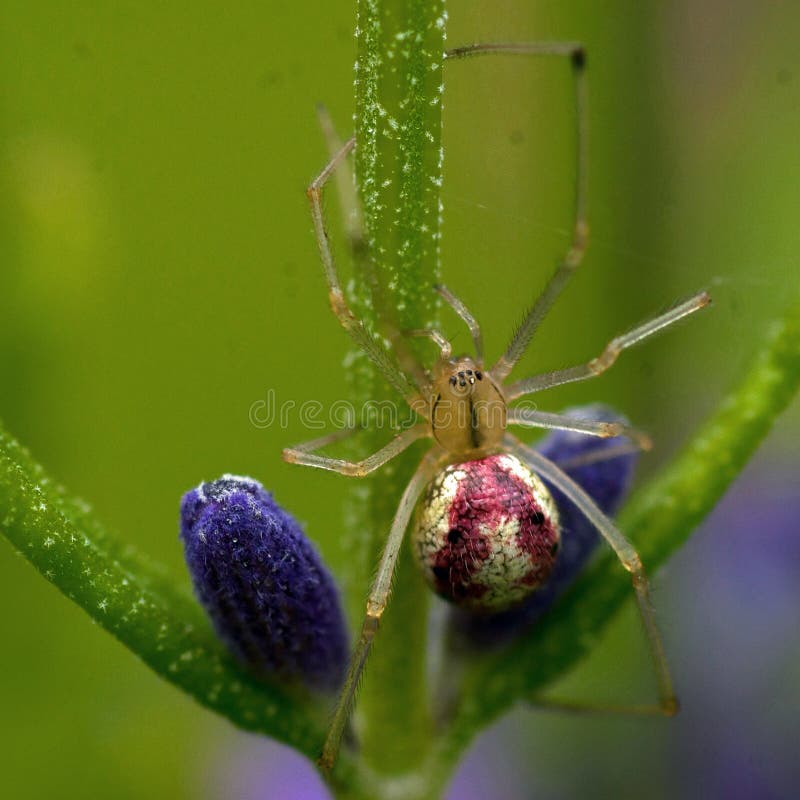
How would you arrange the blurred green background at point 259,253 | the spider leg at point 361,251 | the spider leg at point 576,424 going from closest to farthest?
the spider leg at point 361,251 < the spider leg at point 576,424 < the blurred green background at point 259,253

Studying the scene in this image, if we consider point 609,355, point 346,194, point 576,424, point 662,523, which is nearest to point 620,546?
A: point 662,523

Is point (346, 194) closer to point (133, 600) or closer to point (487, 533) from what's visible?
point (487, 533)

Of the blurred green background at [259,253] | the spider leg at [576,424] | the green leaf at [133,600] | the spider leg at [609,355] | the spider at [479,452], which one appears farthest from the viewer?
the blurred green background at [259,253]

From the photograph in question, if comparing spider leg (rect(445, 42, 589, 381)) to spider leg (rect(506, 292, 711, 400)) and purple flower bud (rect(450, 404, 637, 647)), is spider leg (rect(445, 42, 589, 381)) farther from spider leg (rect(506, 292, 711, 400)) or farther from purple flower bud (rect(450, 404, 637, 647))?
purple flower bud (rect(450, 404, 637, 647))

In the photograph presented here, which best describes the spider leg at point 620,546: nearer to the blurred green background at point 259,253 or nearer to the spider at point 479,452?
the spider at point 479,452

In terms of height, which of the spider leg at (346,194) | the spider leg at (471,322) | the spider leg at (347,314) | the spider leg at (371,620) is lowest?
the spider leg at (371,620)

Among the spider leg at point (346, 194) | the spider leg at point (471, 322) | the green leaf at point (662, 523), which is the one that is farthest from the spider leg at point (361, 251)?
the green leaf at point (662, 523)

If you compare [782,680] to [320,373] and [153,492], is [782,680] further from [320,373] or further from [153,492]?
[153,492]
